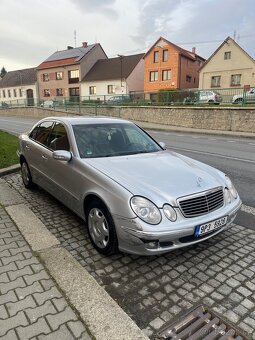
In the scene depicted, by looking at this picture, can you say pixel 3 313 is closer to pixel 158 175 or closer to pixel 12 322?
pixel 12 322

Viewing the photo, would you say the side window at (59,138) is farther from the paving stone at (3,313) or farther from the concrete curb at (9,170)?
the concrete curb at (9,170)

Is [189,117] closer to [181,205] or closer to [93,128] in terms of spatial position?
[93,128]

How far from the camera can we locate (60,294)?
267cm

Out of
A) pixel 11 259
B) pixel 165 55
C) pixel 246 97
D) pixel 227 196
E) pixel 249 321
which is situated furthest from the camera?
pixel 165 55

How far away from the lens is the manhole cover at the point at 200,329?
7.50 ft

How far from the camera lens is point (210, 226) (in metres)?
3.14

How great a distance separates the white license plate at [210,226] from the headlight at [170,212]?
286 mm

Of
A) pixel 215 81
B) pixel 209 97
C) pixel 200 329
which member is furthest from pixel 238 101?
pixel 215 81

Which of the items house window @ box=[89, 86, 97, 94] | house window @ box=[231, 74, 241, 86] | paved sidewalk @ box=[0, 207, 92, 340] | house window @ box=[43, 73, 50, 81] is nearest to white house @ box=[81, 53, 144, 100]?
house window @ box=[89, 86, 97, 94]

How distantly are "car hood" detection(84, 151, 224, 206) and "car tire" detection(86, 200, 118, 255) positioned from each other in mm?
394

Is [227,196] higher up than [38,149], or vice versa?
[38,149]

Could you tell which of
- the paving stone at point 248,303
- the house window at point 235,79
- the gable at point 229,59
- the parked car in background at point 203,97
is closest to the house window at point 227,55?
the gable at point 229,59

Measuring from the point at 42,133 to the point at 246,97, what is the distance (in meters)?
17.1

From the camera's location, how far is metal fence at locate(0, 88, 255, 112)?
64.7 feet
